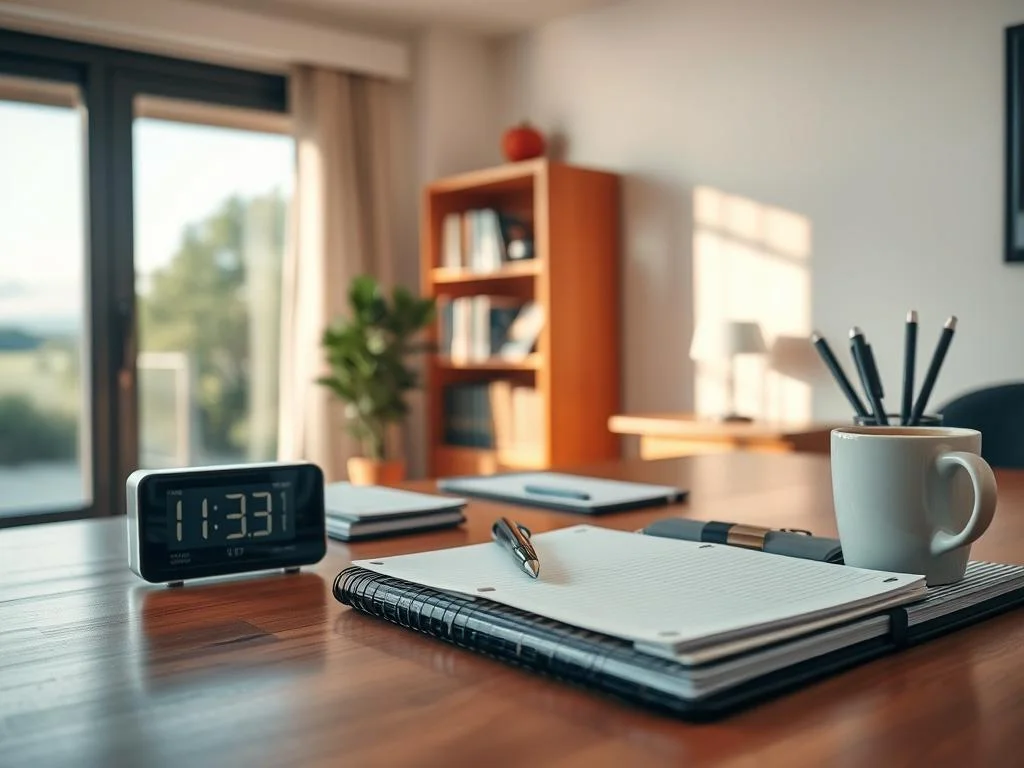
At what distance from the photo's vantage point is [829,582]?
0.65 m

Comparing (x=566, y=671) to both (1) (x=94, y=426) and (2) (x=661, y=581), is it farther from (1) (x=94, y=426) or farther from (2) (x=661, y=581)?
(1) (x=94, y=426)

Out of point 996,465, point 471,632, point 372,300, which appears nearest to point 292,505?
point 471,632

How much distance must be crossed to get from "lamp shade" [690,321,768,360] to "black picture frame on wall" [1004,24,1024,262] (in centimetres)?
86

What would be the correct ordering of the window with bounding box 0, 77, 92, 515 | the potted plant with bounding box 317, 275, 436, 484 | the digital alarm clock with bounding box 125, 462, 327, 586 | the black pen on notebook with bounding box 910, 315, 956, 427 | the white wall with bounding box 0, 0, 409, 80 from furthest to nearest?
1. the potted plant with bounding box 317, 275, 436, 484
2. the window with bounding box 0, 77, 92, 515
3. the white wall with bounding box 0, 0, 409, 80
4. the black pen on notebook with bounding box 910, 315, 956, 427
5. the digital alarm clock with bounding box 125, 462, 327, 586

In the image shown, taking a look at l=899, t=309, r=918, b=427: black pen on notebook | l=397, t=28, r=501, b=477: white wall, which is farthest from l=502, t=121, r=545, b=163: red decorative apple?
l=899, t=309, r=918, b=427: black pen on notebook

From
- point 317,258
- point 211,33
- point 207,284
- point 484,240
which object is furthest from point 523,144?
point 207,284

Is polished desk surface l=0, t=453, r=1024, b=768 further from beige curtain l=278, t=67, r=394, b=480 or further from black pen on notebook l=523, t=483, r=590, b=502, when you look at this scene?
beige curtain l=278, t=67, r=394, b=480

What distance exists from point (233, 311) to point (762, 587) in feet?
13.7

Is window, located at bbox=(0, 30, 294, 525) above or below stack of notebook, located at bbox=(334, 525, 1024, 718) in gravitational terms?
Result: above

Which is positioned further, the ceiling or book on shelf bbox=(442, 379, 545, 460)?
the ceiling

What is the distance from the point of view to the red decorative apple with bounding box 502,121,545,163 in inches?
171

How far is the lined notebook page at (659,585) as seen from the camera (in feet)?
1.82

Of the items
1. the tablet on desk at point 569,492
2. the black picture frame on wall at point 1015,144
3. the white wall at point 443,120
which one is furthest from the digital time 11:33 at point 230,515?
the white wall at point 443,120

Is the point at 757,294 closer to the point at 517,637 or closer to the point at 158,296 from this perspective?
the point at 158,296
